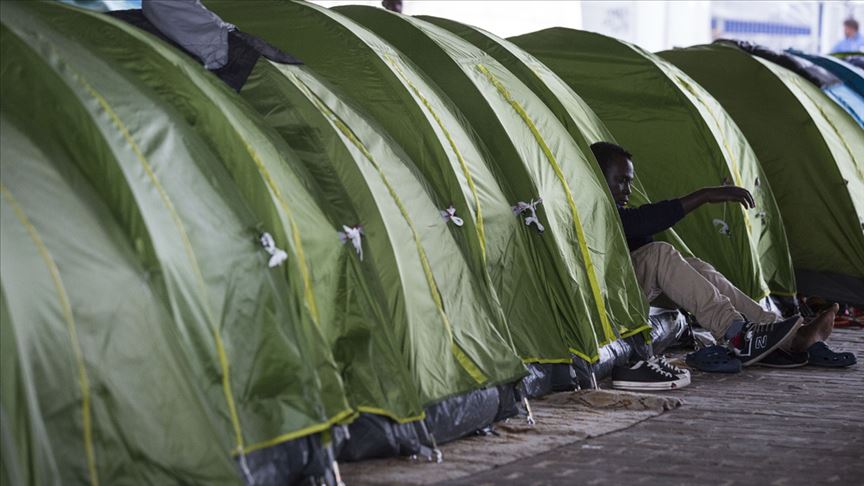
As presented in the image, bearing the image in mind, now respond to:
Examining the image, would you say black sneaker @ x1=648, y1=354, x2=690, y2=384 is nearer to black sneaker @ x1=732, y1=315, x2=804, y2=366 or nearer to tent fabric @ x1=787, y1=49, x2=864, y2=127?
black sneaker @ x1=732, y1=315, x2=804, y2=366

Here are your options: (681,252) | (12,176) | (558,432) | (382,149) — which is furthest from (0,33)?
(681,252)

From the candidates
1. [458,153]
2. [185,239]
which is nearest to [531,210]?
[458,153]

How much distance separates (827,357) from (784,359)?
0.22m

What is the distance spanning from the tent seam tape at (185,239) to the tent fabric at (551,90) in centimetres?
332

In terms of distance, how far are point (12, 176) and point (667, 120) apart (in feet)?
17.0

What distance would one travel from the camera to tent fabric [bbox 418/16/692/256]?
273 inches

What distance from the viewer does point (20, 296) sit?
339 centimetres

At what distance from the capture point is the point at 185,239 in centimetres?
388

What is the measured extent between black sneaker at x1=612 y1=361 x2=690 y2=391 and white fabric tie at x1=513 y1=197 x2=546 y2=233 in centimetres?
76

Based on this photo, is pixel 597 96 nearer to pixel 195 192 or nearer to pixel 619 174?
pixel 619 174

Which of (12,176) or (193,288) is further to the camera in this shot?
(193,288)

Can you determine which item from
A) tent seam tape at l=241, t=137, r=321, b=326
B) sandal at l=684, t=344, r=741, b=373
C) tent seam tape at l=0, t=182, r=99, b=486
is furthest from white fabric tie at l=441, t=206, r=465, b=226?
tent seam tape at l=0, t=182, r=99, b=486

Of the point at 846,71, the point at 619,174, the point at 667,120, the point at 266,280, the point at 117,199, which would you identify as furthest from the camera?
the point at 846,71

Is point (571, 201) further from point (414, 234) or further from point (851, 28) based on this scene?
point (851, 28)
